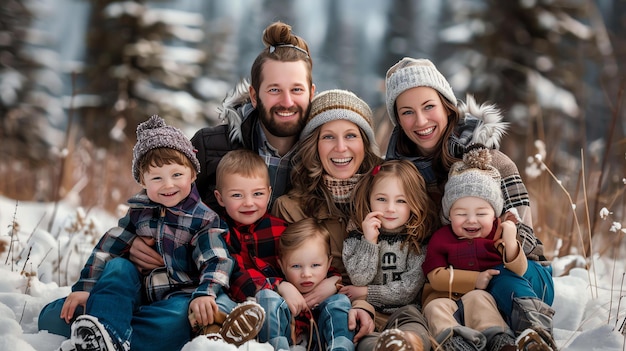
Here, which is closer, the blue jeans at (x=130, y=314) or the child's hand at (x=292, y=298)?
the blue jeans at (x=130, y=314)

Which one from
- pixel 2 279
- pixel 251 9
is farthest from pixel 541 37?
pixel 251 9

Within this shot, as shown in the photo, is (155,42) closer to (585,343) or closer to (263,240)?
(263,240)

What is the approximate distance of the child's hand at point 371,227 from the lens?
133 inches

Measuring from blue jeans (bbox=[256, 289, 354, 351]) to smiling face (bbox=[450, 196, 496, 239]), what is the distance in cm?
70

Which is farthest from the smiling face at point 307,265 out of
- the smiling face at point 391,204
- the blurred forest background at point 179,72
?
the blurred forest background at point 179,72

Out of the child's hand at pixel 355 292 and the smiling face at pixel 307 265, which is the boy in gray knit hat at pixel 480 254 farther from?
the smiling face at pixel 307 265

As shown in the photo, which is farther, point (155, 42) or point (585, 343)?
point (155, 42)

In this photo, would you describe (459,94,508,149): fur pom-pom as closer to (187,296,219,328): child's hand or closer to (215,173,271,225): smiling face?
(215,173,271,225): smiling face

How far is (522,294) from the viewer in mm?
3029

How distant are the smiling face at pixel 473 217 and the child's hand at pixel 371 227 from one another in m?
0.40

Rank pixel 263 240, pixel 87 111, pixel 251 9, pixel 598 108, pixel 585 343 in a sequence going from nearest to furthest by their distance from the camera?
pixel 585 343
pixel 263 240
pixel 87 111
pixel 598 108
pixel 251 9

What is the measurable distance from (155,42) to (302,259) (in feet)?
37.8

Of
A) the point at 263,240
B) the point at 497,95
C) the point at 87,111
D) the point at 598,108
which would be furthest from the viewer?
the point at 598,108

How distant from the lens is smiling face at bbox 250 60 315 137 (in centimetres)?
395
